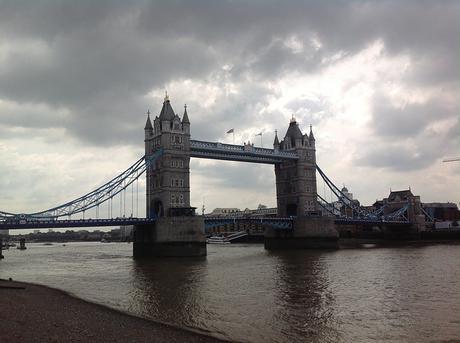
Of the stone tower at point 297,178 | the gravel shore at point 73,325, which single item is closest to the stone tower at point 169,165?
the stone tower at point 297,178

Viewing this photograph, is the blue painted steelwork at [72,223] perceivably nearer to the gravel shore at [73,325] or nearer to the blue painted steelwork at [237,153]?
the blue painted steelwork at [237,153]

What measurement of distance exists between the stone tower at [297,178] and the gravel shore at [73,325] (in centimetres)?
7255

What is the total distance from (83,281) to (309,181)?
65136mm

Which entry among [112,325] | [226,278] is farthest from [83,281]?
[112,325]

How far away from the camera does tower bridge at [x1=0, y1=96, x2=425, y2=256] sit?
6500cm

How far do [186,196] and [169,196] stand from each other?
127 inches

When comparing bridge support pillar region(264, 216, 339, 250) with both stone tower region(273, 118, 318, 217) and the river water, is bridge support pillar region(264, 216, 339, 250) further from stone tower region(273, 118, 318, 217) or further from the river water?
the river water

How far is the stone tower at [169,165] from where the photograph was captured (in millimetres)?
72625

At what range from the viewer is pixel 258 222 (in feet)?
266

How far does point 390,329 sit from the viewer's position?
64.6 ft

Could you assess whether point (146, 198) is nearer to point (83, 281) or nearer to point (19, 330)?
point (83, 281)

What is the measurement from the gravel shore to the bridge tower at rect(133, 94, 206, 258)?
129ft

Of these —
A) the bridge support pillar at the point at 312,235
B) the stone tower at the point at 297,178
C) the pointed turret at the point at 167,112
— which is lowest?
the bridge support pillar at the point at 312,235

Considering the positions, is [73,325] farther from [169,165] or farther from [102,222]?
[169,165]
